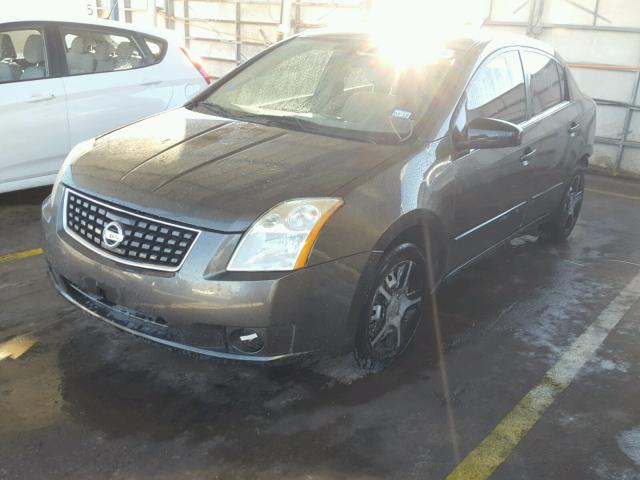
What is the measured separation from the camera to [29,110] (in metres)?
5.19

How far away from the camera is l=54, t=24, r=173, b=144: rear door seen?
5.46 metres

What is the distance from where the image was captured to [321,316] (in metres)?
2.74

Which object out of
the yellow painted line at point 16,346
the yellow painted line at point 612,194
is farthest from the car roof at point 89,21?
the yellow painted line at point 612,194

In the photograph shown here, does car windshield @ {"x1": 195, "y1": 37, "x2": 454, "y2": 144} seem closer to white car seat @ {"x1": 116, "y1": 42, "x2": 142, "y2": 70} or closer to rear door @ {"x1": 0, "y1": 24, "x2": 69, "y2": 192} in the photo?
rear door @ {"x1": 0, "y1": 24, "x2": 69, "y2": 192}

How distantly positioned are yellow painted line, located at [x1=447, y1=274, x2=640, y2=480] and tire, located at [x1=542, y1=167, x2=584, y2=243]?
971mm

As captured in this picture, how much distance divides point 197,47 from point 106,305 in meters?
11.3

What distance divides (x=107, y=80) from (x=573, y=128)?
369cm

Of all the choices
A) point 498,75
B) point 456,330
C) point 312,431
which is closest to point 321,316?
point 312,431

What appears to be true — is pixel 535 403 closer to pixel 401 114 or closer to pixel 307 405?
pixel 307 405

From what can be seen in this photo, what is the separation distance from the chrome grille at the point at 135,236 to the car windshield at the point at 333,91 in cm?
107

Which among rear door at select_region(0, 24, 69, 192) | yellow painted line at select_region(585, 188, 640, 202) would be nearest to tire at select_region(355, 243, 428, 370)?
rear door at select_region(0, 24, 69, 192)

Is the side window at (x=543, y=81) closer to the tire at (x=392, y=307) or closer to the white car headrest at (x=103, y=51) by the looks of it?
the tire at (x=392, y=307)

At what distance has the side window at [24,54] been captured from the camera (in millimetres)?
5211

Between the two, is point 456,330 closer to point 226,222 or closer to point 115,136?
point 226,222
